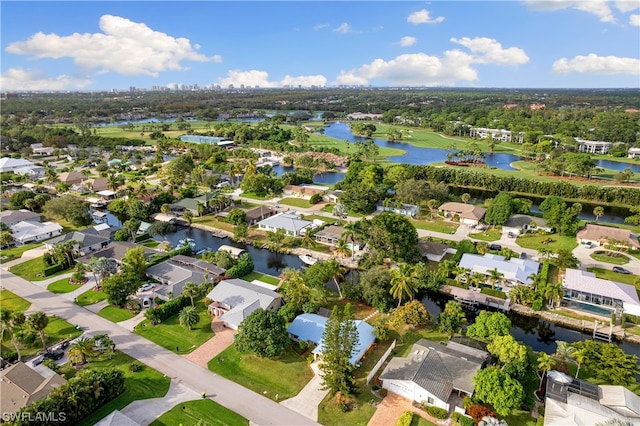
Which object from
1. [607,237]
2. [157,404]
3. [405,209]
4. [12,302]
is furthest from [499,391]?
[12,302]

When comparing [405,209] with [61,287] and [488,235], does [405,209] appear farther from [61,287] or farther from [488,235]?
[61,287]

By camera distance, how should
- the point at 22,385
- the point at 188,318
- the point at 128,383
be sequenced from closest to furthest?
the point at 22,385 → the point at 128,383 → the point at 188,318

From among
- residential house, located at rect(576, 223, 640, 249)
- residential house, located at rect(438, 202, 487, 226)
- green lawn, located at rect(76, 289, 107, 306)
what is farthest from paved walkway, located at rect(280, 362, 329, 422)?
residential house, located at rect(576, 223, 640, 249)

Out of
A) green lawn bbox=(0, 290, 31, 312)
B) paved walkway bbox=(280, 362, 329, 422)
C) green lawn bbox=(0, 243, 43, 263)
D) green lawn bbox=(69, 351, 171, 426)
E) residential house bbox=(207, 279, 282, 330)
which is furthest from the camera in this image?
green lawn bbox=(0, 243, 43, 263)

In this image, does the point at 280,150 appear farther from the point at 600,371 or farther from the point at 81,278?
the point at 600,371

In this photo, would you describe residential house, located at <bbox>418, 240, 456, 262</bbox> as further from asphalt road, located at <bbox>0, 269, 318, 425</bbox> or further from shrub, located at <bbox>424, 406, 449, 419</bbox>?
asphalt road, located at <bbox>0, 269, 318, 425</bbox>

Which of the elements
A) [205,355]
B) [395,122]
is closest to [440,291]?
[205,355]
